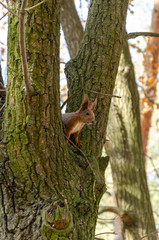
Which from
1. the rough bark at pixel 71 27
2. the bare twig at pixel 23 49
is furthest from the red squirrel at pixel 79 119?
the rough bark at pixel 71 27

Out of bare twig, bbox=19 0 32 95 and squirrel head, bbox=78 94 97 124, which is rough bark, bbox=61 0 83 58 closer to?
squirrel head, bbox=78 94 97 124

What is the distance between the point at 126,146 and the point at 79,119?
1.89m

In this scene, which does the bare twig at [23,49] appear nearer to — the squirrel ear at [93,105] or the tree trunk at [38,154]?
the tree trunk at [38,154]

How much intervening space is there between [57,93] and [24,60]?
496 mm

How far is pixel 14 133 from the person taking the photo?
7.54ft

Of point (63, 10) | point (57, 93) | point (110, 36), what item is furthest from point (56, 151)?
point (63, 10)

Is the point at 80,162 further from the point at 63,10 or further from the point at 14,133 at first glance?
the point at 63,10

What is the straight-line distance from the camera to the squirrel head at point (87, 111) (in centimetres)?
311

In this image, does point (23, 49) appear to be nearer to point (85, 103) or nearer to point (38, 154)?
point (38, 154)

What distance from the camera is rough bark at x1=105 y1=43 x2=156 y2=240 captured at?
4930mm

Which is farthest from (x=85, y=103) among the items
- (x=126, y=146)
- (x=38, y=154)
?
(x=126, y=146)

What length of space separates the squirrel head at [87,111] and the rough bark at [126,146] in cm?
187

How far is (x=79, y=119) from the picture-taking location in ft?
11.1

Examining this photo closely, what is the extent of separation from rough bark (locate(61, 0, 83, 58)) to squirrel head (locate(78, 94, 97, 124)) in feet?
6.97
